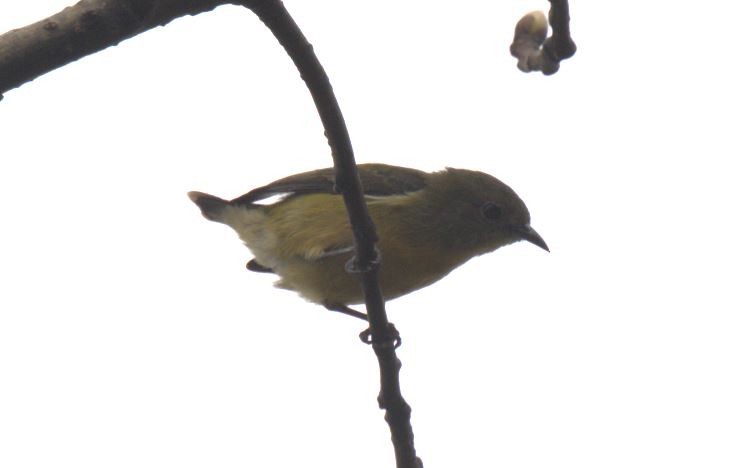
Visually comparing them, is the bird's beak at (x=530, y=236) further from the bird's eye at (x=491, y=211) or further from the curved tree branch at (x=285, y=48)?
the curved tree branch at (x=285, y=48)

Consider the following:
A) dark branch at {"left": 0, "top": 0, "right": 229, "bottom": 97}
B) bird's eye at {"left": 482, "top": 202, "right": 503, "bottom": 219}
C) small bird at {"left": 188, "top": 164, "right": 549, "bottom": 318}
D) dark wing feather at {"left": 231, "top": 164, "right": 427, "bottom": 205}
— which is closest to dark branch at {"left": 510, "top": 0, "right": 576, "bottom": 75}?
dark branch at {"left": 0, "top": 0, "right": 229, "bottom": 97}

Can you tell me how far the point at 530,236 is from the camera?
785 cm

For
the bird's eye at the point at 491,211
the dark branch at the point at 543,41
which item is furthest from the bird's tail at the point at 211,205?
the dark branch at the point at 543,41

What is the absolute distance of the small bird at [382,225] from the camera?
6.76m

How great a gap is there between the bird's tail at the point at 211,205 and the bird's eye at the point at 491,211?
1.87 meters

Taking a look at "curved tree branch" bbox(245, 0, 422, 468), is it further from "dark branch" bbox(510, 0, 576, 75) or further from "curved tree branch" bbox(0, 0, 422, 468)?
"dark branch" bbox(510, 0, 576, 75)

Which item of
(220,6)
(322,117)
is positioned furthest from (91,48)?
(322,117)

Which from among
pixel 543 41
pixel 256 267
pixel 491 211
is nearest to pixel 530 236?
pixel 491 211

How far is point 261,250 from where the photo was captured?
734 centimetres

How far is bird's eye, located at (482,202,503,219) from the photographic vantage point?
773 centimetres

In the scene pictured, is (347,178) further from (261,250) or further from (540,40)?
(261,250)

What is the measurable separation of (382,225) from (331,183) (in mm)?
522

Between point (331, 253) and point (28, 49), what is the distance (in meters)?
3.73

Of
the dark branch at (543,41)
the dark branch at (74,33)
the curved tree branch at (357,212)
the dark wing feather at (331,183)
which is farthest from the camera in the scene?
the dark wing feather at (331,183)
